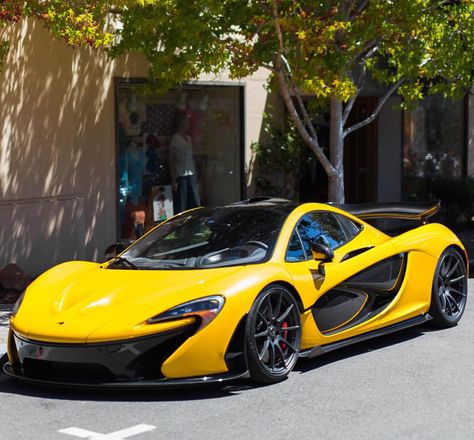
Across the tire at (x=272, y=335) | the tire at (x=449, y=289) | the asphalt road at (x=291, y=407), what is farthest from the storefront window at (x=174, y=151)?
the tire at (x=272, y=335)

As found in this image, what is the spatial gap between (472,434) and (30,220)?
846cm

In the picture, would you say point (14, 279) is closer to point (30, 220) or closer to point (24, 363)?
point (30, 220)

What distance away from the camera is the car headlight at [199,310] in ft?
22.0

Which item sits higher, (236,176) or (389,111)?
(389,111)

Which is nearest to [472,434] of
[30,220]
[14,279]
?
[14,279]

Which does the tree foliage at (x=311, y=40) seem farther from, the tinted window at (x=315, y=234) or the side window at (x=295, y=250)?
the side window at (x=295, y=250)

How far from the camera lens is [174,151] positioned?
15.4 meters

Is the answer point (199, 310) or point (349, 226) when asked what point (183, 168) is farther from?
point (199, 310)

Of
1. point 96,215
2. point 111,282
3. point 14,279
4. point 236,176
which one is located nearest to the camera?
point 111,282

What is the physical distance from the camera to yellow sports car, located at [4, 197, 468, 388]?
6.70 m

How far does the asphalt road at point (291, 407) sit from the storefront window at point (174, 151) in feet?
24.5

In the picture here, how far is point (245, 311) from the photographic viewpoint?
6.92 metres

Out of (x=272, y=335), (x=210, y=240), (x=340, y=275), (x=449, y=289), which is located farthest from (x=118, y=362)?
(x=449, y=289)

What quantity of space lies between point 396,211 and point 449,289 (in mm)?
895
